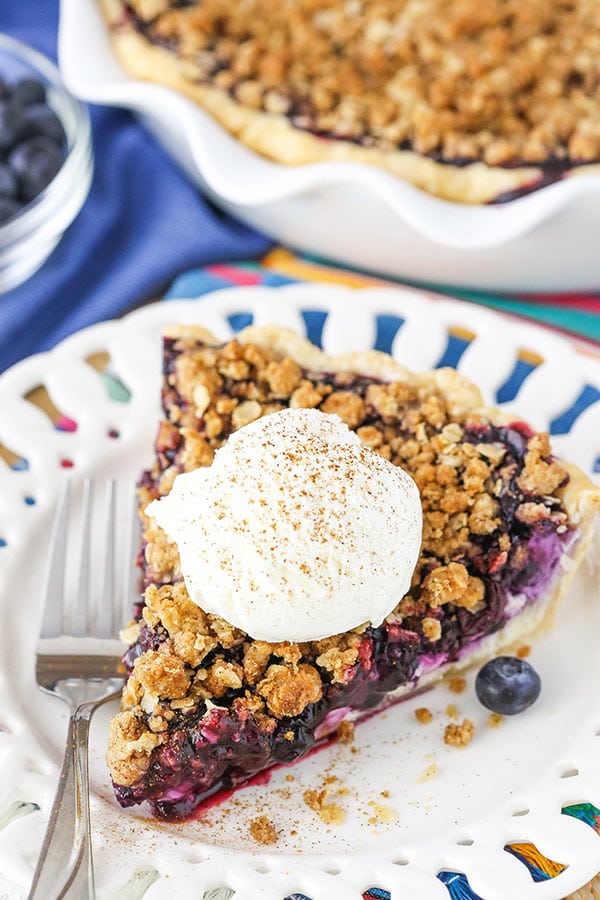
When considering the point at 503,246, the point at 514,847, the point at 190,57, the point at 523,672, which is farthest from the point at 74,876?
the point at 190,57

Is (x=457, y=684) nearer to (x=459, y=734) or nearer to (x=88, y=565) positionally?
(x=459, y=734)

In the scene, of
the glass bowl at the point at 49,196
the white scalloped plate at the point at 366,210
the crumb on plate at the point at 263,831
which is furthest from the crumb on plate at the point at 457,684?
the glass bowl at the point at 49,196

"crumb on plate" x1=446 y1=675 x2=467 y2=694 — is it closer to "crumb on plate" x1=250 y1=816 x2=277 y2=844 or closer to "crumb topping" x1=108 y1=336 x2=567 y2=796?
"crumb topping" x1=108 y1=336 x2=567 y2=796

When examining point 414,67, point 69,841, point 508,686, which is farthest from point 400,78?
point 69,841

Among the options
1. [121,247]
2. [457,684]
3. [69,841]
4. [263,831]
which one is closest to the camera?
[69,841]

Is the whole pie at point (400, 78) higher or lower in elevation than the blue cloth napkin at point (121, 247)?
higher

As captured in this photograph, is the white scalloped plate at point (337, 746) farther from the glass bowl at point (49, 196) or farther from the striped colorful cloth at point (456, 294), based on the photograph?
the glass bowl at point (49, 196)

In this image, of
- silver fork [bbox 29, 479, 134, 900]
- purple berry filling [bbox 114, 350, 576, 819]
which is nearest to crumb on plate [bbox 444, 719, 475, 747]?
purple berry filling [bbox 114, 350, 576, 819]
